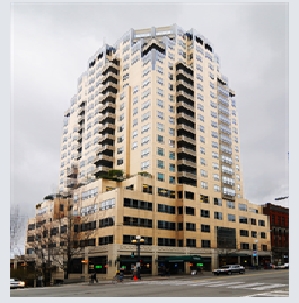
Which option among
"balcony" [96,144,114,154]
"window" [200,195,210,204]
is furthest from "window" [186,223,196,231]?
"balcony" [96,144,114,154]

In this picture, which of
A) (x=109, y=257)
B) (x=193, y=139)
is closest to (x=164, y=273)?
(x=109, y=257)

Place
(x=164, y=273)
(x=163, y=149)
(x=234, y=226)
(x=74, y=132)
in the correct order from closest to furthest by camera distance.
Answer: (x=164, y=273) < (x=163, y=149) < (x=234, y=226) < (x=74, y=132)

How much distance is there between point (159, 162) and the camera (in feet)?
220

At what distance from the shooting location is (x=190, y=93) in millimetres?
74812

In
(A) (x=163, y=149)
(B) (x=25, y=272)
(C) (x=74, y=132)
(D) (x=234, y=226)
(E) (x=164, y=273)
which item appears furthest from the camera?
(C) (x=74, y=132)

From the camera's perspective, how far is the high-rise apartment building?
60.1 m

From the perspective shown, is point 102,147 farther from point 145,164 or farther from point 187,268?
point 187,268

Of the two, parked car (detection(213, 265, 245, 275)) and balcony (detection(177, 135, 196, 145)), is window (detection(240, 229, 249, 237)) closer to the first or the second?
balcony (detection(177, 135, 196, 145))

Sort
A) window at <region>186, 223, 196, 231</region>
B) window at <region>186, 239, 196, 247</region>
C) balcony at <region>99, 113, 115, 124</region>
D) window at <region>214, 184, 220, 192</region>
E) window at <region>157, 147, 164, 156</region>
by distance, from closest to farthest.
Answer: window at <region>186, 239, 196, 247</region> → window at <region>186, 223, 196, 231</region> → window at <region>157, 147, 164, 156</region> → window at <region>214, 184, 220, 192</region> → balcony at <region>99, 113, 115, 124</region>

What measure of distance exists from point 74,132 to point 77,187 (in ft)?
84.9

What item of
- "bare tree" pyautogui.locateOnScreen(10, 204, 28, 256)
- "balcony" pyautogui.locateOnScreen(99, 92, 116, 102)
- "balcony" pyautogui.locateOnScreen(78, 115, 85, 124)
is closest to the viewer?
"bare tree" pyautogui.locateOnScreen(10, 204, 28, 256)

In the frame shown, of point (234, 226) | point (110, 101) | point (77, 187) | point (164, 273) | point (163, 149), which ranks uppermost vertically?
point (110, 101)

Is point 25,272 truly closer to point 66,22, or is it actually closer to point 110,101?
point 66,22

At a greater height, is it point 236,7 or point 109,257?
point 236,7
